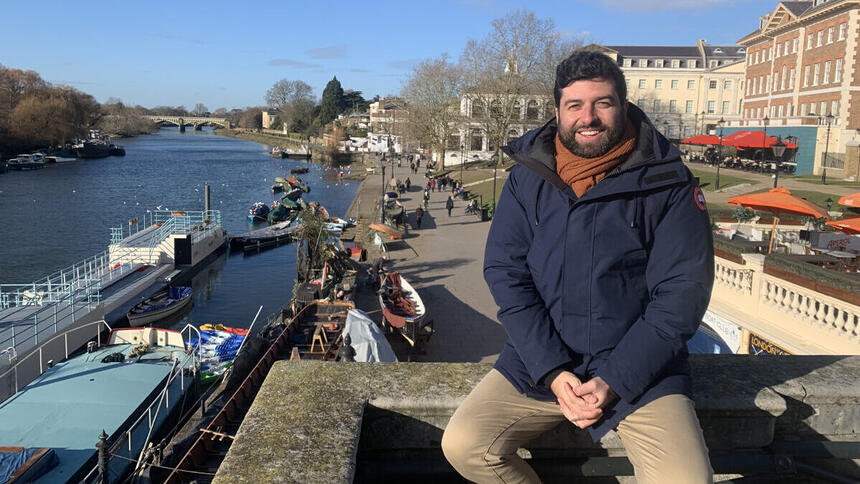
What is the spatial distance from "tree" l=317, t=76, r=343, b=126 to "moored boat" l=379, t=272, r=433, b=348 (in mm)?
124068

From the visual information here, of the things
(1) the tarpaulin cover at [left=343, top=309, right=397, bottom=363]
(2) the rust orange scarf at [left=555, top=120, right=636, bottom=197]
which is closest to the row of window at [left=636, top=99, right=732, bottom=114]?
(1) the tarpaulin cover at [left=343, top=309, right=397, bottom=363]

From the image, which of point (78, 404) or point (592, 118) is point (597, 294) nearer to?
point (592, 118)

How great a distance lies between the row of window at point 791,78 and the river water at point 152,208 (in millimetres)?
32350

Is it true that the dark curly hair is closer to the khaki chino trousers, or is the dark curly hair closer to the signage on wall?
the khaki chino trousers

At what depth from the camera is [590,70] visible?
242 centimetres

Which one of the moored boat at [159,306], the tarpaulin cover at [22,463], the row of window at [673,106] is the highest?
the row of window at [673,106]

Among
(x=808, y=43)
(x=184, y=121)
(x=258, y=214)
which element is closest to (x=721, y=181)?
(x=808, y=43)

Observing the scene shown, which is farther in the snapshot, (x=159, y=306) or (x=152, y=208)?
(x=152, y=208)

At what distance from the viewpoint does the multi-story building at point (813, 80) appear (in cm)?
3441

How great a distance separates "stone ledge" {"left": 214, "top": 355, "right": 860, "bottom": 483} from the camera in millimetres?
2285

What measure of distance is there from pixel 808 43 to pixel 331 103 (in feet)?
362

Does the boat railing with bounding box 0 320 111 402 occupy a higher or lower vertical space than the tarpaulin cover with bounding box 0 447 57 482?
lower

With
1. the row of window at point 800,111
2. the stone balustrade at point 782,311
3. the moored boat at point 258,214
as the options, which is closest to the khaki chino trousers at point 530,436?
the stone balustrade at point 782,311

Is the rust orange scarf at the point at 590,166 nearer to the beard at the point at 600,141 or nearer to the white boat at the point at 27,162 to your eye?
the beard at the point at 600,141
